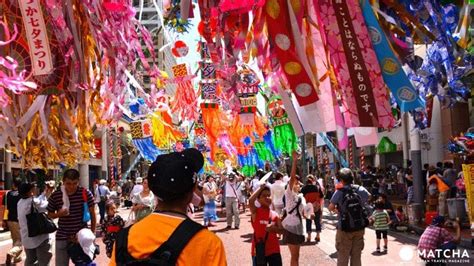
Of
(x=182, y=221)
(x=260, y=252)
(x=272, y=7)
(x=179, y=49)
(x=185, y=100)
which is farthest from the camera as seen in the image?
(x=185, y=100)

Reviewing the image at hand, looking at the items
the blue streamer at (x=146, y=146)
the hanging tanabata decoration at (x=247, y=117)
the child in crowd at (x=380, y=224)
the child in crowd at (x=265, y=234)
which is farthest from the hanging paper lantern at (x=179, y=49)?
the blue streamer at (x=146, y=146)

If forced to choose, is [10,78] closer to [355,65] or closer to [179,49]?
[355,65]

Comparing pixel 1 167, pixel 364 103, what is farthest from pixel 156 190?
pixel 1 167

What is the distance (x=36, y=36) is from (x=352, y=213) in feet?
12.7

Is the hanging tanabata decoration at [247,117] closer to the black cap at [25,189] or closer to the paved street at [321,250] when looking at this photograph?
the paved street at [321,250]

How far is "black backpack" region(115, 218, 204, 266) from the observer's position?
A: 2014 mm

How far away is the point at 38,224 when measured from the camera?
621cm

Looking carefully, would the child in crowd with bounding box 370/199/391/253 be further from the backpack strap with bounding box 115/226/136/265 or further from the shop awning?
the shop awning

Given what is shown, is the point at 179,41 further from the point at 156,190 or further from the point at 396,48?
the point at 156,190

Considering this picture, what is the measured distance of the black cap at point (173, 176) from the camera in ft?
7.39

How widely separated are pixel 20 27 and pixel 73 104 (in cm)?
91

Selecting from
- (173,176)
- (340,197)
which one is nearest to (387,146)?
(340,197)

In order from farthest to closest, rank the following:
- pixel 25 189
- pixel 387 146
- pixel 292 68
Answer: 1. pixel 387 146
2. pixel 25 189
3. pixel 292 68

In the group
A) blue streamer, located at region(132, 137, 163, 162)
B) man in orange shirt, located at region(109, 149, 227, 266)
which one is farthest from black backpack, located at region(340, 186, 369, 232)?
blue streamer, located at region(132, 137, 163, 162)
